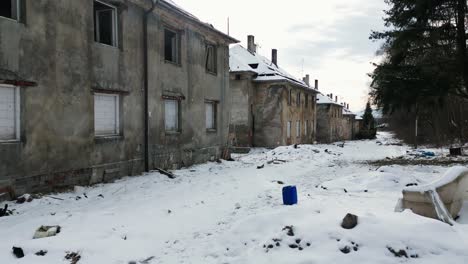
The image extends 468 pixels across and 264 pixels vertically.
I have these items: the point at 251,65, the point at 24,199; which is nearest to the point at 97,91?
the point at 24,199

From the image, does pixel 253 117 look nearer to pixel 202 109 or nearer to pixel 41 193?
pixel 202 109

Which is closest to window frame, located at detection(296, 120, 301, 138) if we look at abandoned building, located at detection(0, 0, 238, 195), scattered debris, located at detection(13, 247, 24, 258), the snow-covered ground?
abandoned building, located at detection(0, 0, 238, 195)

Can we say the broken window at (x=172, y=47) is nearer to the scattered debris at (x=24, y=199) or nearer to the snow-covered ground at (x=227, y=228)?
the snow-covered ground at (x=227, y=228)

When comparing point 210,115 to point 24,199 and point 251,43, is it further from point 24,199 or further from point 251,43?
point 251,43

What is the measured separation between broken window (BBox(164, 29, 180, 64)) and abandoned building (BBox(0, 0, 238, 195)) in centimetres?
4

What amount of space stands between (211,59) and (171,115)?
472 cm

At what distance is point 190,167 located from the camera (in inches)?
573

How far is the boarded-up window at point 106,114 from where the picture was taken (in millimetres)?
10289

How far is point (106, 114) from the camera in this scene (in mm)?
10641

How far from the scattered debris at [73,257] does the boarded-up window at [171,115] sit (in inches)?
355

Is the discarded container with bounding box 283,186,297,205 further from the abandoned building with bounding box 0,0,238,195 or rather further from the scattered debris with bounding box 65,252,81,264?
the abandoned building with bounding box 0,0,238,195

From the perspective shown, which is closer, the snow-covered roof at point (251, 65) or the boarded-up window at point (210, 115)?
the boarded-up window at point (210, 115)

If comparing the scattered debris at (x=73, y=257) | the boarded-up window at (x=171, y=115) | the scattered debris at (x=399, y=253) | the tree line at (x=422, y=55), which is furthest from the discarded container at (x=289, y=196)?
the tree line at (x=422, y=55)

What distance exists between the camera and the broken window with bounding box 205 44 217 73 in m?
17.3
